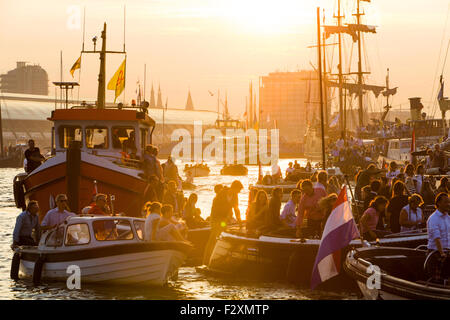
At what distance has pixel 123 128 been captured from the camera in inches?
1045

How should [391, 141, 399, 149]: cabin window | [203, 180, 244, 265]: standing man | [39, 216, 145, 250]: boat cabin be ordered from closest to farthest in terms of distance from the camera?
[39, 216, 145, 250]: boat cabin, [203, 180, 244, 265]: standing man, [391, 141, 399, 149]: cabin window

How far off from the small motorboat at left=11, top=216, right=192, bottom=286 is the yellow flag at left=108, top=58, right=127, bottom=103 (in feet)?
51.2

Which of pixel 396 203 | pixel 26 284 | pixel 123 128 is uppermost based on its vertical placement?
pixel 123 128

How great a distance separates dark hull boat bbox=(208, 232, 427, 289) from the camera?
55.1 feet

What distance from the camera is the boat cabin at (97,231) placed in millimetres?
17281

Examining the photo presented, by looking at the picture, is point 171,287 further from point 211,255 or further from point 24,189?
point 24,189

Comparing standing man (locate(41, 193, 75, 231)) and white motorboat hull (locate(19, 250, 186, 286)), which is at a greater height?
standing man (locate(41, 193, 75, 231))

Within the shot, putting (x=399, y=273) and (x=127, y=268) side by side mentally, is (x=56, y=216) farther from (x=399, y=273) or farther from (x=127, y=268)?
(x=399, y=273)

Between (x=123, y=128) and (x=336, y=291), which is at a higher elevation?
(x=123, y=128)

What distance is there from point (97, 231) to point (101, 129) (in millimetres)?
9435

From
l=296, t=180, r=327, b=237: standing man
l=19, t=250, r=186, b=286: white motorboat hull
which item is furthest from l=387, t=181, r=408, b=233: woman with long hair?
l=19, t=250, r=186, b=286: white motorboat hull

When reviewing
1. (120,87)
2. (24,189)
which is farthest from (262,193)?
(120,87)

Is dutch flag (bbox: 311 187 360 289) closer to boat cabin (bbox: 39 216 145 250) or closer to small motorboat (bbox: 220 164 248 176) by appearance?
boat cabin (bbox: 39 216 145 250)
